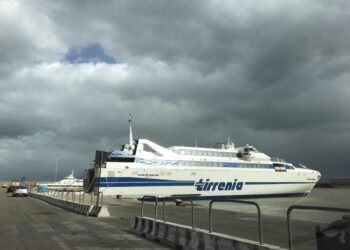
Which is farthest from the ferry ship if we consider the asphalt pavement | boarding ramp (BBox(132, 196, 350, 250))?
boarding ramp (BBox(132, 196, 350, 250))

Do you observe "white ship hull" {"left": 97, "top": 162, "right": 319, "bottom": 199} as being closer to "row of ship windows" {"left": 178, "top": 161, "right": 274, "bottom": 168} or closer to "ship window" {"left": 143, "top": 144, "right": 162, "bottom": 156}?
"row of ship windows" {"left": 178, "top": 161, "right": 274, "bottom": 168}

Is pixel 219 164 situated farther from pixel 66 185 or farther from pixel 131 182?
pixel 66 185

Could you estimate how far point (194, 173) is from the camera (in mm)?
53969

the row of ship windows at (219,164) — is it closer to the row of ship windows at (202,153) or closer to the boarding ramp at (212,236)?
the row of ship windows at (202,153)

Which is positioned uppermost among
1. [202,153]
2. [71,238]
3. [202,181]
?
[202,153]

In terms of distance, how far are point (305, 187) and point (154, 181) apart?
99.4ft

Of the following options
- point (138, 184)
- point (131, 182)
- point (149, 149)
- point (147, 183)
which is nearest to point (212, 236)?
point (131, 182)

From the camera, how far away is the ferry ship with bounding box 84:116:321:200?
161ft

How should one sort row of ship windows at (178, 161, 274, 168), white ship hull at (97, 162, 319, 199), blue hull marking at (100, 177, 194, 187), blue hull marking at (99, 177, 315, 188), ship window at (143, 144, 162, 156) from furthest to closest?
1. row of ship windows at (178, 161, 274, 168)
2. ship window at (143, 144, 162, 156)
3. white ship hull at (97, 162, 319, 199)
4. blue hull marking at (99, 177, 315, 188)
5. blue hull marking at (100, 177, 194, 187)

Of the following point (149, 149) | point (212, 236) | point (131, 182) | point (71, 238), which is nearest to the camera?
point (212, 236)

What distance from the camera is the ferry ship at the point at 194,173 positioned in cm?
4894

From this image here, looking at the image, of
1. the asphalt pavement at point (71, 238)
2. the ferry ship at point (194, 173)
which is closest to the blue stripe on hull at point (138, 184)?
the ferry ship at point (194, 173)

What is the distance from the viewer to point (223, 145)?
65.4 m

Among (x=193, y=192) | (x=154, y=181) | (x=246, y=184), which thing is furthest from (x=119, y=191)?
(x=246, y=184)
